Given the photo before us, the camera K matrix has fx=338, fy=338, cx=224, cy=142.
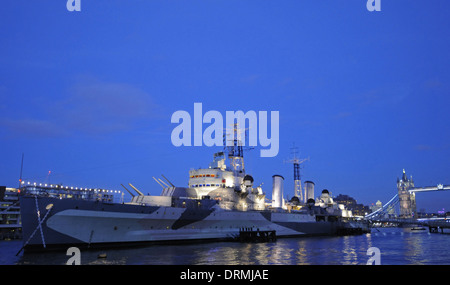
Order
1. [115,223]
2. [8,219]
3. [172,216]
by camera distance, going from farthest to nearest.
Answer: [8,219] → [172,216] → [115,223]

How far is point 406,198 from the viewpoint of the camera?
524 ft

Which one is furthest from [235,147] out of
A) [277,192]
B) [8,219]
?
[8,219]

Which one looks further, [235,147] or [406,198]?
[406,198]

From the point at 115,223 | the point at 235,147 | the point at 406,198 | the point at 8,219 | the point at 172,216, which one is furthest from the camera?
the point at 406,198

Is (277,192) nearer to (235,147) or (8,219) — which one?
(235,147)

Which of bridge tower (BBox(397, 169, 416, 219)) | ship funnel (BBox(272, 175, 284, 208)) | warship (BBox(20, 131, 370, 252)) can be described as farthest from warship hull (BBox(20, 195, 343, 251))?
bridge tower (BBox(397, 169, 416, 219))

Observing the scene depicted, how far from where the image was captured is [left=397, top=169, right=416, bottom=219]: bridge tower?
6102 inches

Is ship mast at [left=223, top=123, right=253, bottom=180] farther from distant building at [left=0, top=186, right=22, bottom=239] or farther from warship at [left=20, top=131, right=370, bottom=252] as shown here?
distant building at [left=0, top=186, right=22, bottom=239]

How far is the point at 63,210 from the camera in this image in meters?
23.4

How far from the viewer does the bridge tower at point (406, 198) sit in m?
155

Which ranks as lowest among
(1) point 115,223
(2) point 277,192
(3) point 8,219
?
(3) point 8,219
